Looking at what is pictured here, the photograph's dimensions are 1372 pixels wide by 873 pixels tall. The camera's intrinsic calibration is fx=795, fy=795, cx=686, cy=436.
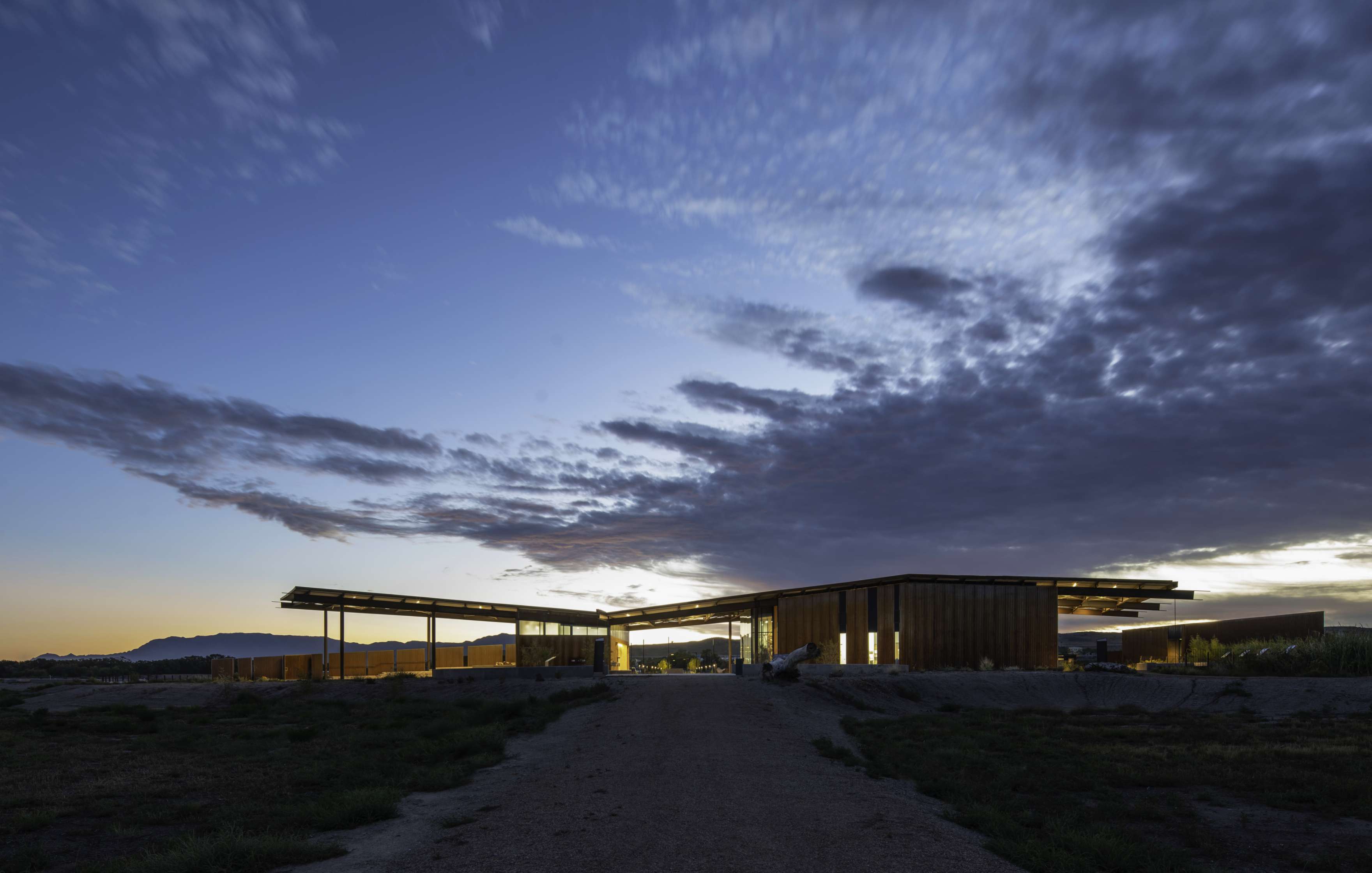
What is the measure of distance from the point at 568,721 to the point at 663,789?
500 inches

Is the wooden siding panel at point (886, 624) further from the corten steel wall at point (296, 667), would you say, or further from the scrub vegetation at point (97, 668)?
the scrub vegetation at point (97, 668)

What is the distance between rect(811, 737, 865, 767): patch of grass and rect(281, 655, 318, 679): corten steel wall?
39.0 metres

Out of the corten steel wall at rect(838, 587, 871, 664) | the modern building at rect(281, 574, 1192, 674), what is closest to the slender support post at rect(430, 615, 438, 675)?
the modern building at rect(281, 574, 1192, 674)

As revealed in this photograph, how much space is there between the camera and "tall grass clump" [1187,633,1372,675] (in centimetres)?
3303

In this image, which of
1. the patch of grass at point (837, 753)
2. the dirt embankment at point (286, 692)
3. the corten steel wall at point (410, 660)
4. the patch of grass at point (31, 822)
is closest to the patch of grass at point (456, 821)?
the patch of grass at point (31, 822)

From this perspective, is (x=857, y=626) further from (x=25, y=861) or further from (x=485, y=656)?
(x=25, y=861)

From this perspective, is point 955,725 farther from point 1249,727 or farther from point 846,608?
point 846,608

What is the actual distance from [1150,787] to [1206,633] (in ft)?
132

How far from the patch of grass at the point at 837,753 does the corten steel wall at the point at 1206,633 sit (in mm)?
31375

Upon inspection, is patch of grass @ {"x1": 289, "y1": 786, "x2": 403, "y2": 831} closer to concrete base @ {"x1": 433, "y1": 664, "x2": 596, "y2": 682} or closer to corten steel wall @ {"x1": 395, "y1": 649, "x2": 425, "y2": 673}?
concrete base @ {"x1": 433, "y1": 664, "x2": 596, "y2": 682}

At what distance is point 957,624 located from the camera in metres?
43.1

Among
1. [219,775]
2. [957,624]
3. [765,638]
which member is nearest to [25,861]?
[219,775]

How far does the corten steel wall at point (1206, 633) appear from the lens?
38719 mm

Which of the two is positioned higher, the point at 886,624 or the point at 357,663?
the point at 886,624
